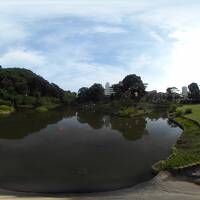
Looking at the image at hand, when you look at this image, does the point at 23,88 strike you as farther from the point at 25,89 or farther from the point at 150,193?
the point at 150,193

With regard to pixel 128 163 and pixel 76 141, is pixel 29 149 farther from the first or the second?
pixel 128 163

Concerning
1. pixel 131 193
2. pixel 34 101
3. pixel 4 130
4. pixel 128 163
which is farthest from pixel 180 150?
pixel 34 101

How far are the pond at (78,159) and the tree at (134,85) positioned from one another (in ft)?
175

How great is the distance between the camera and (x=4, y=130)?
1394 inches

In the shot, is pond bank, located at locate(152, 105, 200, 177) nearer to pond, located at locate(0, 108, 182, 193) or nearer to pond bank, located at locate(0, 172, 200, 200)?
pond, located at locate(0, 108, 182, 193)

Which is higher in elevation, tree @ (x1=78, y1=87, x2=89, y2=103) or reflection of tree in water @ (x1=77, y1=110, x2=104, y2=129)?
tree @ (x1=78, y1=87, x2=89, y2=103)

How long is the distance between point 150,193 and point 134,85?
239 ft

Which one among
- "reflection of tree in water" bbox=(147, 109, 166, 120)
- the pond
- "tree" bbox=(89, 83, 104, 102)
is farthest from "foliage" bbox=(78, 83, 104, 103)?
the pond

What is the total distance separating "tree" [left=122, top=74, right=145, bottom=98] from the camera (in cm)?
8638

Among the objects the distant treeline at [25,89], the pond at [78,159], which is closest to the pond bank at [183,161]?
the pond at [78,159]

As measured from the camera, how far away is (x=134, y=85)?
8625cm

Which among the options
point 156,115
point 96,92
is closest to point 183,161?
point 156,115

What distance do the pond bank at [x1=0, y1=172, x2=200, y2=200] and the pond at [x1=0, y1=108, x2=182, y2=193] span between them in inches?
36.5

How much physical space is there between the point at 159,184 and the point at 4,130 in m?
24.5
